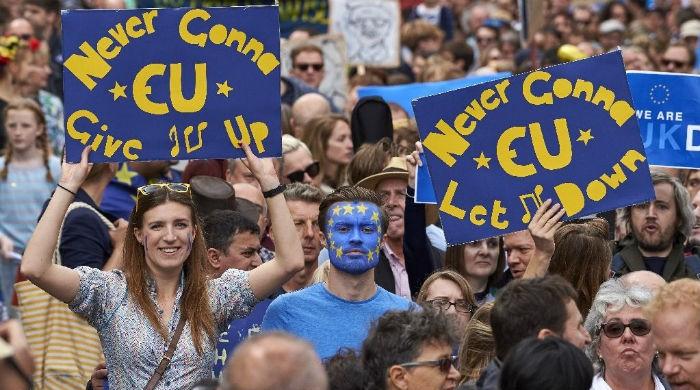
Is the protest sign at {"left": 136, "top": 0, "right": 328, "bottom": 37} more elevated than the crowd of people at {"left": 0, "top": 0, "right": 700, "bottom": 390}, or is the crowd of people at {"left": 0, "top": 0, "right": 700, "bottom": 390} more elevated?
the protest sign at {"left": 136, "top": 0, "right": 328, "bottom": 37}

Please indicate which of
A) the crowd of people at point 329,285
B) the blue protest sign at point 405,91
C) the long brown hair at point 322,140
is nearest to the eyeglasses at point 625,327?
the crowd of people at point 329,285

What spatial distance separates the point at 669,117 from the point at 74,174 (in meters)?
4.03

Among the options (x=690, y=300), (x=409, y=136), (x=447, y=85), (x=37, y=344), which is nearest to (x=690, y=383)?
(x=690, y=300)

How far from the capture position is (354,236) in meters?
7.79

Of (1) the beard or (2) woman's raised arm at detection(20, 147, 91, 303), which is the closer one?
(2) woman's raised arm at detection(20, 147, 91, 303)

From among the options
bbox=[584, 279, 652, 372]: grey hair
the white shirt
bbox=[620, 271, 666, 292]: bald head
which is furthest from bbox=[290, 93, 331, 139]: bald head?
the white shirt

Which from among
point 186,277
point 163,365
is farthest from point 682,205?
point 163,365

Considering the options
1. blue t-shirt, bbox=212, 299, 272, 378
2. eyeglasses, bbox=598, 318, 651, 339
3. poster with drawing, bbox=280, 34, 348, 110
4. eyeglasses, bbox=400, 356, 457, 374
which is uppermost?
poster with drawing, bbox=280, 34, 348, 110

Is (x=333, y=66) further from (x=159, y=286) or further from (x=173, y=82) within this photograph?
(x=159, y=286)

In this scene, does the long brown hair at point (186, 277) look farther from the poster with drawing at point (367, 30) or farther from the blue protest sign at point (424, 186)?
the poster with drawing at point (367, 30)

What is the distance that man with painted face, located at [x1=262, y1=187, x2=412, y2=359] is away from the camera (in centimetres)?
750

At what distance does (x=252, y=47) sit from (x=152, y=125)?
0.59 m

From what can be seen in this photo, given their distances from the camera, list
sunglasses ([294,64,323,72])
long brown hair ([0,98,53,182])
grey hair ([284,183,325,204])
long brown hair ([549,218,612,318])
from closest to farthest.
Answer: long brown hair ([549,218,612,318]), grey hair ([284,183,325,204]), long brown hair ([0,98,53,182]), sunglasses ([294,64,323,72])

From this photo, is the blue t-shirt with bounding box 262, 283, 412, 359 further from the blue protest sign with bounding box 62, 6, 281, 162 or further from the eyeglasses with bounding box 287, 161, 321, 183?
the eyeglasses with bounding box 287, 161, 321, 183
